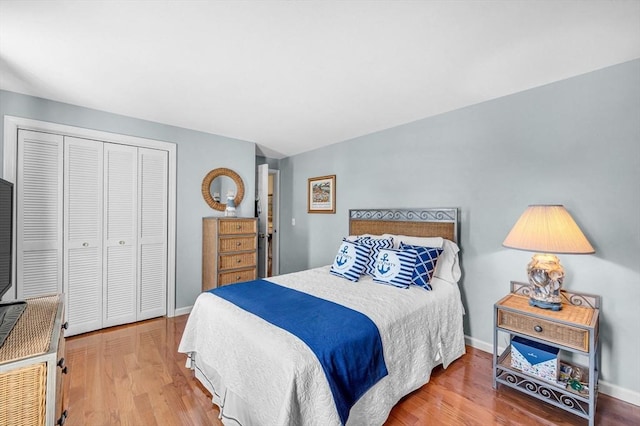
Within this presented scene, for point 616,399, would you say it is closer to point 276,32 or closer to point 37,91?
point 276,32

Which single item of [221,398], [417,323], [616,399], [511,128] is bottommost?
[616,399]

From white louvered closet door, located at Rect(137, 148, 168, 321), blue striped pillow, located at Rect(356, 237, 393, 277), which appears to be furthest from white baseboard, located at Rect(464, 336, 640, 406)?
white louvered closet door, located at Rect(137, 148, 168, 321)

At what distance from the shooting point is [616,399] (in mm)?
1921

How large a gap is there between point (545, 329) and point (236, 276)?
303 cm

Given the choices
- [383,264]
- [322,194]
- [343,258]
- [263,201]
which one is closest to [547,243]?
[383,264]

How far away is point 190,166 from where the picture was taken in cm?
348

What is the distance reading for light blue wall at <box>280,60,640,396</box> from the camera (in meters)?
1.90

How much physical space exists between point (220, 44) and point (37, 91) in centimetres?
203

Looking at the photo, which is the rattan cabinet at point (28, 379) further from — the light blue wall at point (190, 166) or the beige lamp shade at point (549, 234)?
the beige lamp shade at point (549, 234)

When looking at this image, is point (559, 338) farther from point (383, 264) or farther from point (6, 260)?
point (6, 260)

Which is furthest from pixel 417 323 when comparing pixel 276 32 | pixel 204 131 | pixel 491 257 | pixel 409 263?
pixel 204 131

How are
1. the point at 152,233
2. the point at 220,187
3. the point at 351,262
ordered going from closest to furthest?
1. the point at 351,262
2. the point at 152,233
3. the point at 220,187

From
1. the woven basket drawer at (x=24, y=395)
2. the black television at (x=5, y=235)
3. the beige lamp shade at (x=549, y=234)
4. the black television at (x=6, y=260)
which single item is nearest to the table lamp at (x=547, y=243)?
the beige lamp shade at (x=549, y=234)

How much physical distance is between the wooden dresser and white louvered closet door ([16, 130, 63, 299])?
1.38m
